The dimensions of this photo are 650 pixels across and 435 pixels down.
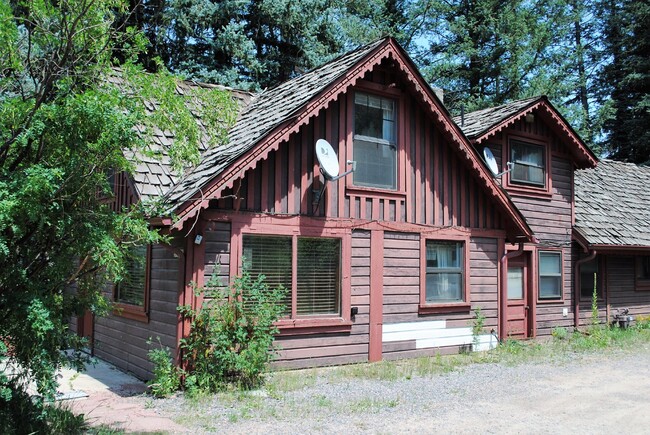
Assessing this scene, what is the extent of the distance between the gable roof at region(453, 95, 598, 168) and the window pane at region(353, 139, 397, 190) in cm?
334

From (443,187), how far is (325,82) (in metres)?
3.48

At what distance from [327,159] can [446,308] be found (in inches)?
165

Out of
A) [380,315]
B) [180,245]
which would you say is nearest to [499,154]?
[380,315]

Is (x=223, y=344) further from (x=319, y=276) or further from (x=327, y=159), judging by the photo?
(x=327, y=159)

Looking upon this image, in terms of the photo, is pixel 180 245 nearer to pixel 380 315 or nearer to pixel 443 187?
pixel 380 315

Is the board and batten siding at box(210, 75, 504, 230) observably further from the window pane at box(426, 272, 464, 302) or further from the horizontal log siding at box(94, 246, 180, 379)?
the horizontal log siding at box(94, 246, 180, 379)

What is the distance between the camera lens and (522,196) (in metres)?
15.4

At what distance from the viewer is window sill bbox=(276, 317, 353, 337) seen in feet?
33.0

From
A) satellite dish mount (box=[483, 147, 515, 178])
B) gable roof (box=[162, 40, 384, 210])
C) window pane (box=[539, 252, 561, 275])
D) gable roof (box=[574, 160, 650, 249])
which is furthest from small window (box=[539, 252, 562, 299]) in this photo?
gable roof (box=[162, 40, 384, 210])

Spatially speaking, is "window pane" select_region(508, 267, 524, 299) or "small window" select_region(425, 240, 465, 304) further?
"window pane" select_region(508, 267, 524, 299)

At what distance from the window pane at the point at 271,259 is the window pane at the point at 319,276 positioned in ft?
0.82

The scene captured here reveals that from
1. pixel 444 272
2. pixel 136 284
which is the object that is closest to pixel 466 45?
pixel 444 272

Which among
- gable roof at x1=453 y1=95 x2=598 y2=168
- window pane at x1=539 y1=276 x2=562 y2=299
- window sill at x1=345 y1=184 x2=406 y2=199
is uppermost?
gable roof at x1=453 y1=95 x2=598 y2=168

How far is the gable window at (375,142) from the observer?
1148cm
